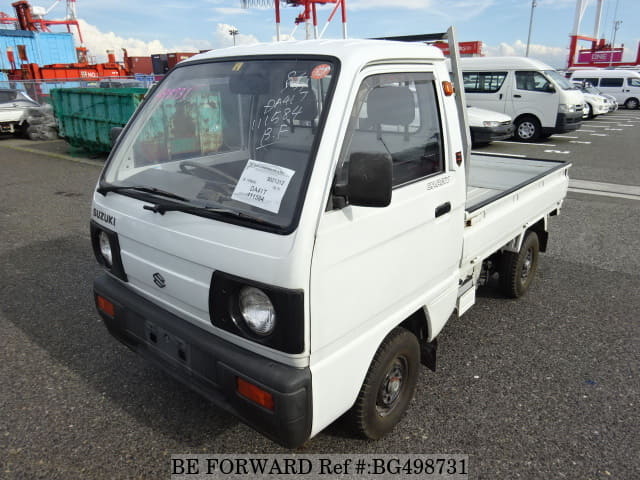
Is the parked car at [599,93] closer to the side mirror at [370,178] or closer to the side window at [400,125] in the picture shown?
the side window at [400,125]

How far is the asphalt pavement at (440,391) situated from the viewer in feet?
8.21

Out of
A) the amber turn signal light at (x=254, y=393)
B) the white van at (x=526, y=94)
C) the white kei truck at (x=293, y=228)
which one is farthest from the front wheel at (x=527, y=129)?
the amber turn signal light at (x=254, y=393)

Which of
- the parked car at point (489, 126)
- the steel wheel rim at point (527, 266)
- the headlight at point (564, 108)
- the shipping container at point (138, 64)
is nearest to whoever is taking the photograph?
the steel wheel rim at point (527, 266)

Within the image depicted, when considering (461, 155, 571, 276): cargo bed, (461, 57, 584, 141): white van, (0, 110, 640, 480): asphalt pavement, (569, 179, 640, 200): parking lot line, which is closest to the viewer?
(0, 110, 640, 480): asphalt pavement

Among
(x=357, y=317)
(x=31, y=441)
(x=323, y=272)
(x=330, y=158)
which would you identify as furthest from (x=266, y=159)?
(x=31, y=441)

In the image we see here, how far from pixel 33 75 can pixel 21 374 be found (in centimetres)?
2603

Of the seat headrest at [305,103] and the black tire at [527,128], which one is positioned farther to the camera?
the black tire at [527,128]

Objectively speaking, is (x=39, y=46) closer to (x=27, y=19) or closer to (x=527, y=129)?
(x=27, y=19)

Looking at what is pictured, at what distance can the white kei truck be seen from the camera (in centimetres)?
188

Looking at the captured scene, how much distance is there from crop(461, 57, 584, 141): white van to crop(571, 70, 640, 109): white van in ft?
47.8

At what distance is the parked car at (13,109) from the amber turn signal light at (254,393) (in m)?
15.7

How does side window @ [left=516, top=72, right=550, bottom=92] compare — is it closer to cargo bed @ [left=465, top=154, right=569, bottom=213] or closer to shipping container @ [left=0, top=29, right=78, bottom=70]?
cargo bed @ [left=465, top=154, right=569, bottom=213]

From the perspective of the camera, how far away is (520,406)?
288 centimetres

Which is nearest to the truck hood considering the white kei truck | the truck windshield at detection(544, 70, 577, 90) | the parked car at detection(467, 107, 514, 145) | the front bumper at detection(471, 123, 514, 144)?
the white kei truck
